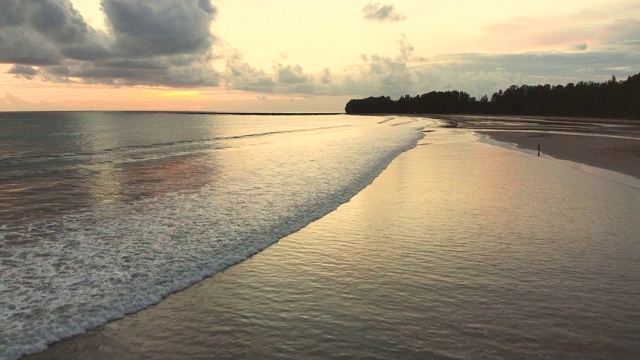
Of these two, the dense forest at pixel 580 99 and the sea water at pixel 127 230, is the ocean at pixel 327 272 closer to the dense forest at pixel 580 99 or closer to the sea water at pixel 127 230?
the sea water at pixel 127 230

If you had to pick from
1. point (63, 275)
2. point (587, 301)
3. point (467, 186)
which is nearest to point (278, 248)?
point (63, 275)

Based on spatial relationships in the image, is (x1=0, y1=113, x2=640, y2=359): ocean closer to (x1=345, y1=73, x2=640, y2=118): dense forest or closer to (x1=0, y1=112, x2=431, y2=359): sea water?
(x1=0, y1=112, x2=431, y2=359): sea water

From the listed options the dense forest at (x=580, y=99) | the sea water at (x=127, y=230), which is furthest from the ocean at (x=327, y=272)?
the dense forest at (x=580, y=99)

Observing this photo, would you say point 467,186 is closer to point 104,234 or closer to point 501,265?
point 501,265

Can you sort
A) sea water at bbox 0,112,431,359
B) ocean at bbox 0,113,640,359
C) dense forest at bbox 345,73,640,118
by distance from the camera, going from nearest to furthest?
ocean at bbox 0,113,640,359, sea water at bbox 0,112,431,359, dense forest at bbox 345,73,640,118

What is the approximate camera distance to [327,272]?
8.50 m

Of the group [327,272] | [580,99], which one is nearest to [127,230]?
[327,272]

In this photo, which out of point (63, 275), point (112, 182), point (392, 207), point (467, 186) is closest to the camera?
point (63, 275)

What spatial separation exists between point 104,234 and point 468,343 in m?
9.95

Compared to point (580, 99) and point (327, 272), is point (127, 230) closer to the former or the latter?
point (327, 272)

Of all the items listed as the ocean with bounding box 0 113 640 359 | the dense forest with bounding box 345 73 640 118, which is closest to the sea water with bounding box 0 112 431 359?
the ocean with bounding box 0 113 640 359

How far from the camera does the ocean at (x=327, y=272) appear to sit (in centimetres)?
584

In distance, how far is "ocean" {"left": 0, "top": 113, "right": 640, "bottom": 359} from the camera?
5.84m

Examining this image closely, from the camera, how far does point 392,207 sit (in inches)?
580
